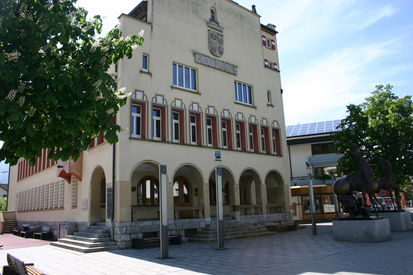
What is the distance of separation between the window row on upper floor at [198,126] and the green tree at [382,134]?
5.13 metres

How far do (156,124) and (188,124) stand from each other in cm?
206

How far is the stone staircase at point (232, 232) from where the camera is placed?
65.1 ft

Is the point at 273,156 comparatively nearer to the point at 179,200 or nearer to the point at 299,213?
the point at 179,200

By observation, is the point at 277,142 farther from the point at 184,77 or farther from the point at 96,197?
the point at 96,197

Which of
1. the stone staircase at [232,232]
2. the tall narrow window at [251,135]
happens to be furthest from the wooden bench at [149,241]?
the tall narrow window at [251,135]

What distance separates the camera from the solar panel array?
4237 cm

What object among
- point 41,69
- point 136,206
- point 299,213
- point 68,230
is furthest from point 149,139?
point 299,213

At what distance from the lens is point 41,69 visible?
25.1 feet

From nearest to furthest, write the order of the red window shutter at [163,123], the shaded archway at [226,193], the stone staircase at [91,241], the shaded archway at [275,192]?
the stone staircase at [91,241], the red window shutter at [163,123], the shaded archway at [226,193], the shaded archway at [275,192]

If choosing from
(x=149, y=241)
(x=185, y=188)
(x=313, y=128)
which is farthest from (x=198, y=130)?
(x=313, y=128)

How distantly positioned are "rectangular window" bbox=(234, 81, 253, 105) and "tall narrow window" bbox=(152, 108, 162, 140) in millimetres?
6979

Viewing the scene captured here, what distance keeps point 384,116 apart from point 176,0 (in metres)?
15.3

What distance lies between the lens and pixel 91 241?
1764 cm

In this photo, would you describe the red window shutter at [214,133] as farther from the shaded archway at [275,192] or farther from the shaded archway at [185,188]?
the shaded archway at [275,192]
